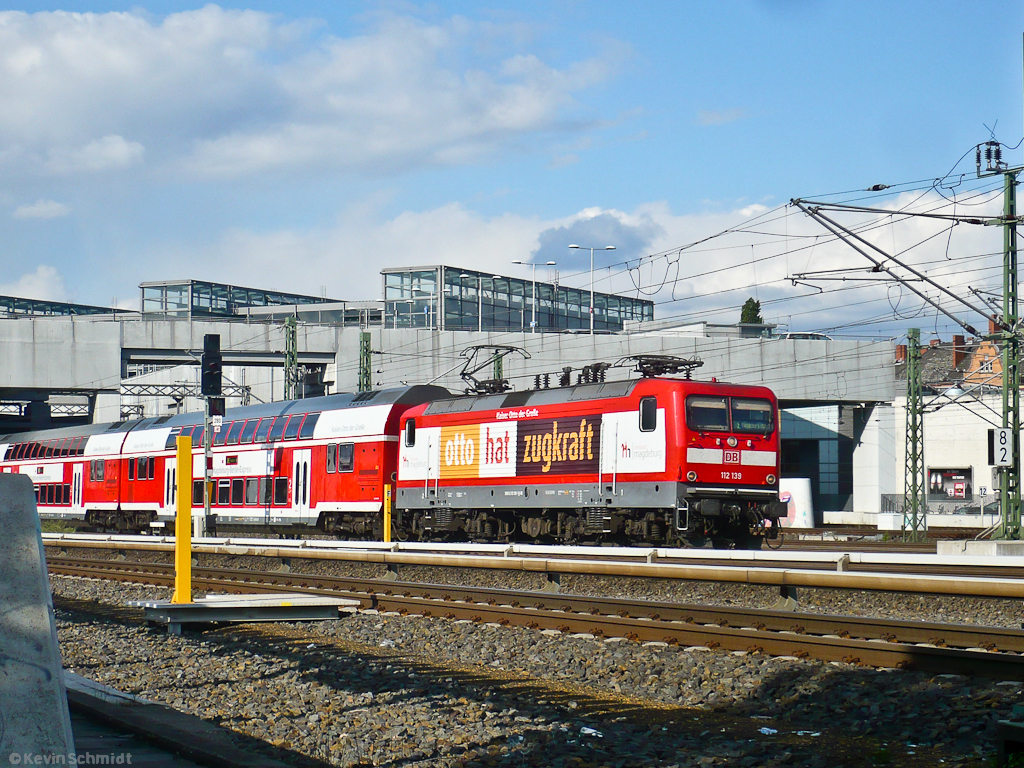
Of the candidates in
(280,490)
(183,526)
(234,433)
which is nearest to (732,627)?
(183,526)

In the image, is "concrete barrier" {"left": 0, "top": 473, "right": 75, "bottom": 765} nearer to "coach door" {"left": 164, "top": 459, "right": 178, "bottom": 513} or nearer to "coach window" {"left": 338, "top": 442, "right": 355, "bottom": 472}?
"coach window" {"left": 338, "top": 442, "right": 355, "bottom": 472}

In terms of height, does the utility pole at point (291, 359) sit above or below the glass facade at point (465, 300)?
below

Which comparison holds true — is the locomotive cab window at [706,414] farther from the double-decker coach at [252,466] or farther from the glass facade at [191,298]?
the glass facade at [191,298]

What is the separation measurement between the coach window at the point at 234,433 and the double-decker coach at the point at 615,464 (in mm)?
9552

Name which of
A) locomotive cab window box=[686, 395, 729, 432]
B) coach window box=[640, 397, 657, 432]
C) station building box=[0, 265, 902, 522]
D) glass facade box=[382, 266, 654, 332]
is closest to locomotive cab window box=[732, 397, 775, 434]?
locomotive cab window box=[686, 395, 729, 432]

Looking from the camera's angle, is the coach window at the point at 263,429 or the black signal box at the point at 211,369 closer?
the black signal box at the point at 211,369

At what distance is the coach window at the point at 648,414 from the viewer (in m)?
21.6

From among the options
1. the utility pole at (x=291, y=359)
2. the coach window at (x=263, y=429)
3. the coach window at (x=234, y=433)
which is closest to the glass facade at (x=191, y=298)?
the utility pole at (x=291, y=359)

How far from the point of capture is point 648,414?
2162cm

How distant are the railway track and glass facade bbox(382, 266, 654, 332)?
6610 centimetres

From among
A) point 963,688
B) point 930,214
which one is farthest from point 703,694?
point 930,214

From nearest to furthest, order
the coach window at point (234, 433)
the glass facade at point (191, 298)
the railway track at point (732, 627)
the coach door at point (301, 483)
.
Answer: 1. the railway track at point (732, 627)
2. the coach door at point (301, 483)
3. the coach window at point (234, 433)
4. the glass facade at point (191, 298)

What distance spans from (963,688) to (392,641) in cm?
642

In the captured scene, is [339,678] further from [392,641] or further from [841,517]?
[841,517]
